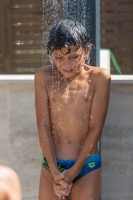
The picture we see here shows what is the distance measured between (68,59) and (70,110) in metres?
0.34

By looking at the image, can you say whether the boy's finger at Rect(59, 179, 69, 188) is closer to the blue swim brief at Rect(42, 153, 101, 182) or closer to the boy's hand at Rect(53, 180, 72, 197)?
the boy's hand at Rect(53, 180, 72, 197)

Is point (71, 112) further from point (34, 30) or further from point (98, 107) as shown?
point (34, 30)

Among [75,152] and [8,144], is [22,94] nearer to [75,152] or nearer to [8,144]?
[8,144]

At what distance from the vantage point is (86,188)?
11.4 ft

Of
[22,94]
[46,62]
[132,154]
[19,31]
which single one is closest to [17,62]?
[19,31]

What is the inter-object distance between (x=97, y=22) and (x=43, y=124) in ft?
2.95

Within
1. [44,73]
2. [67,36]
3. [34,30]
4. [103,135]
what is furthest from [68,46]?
[34,30]

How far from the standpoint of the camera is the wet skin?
3.52m

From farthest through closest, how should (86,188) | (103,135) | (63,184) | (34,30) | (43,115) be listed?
(34,30) → (103,135) → (43,115) → (86,188) → (63,184)

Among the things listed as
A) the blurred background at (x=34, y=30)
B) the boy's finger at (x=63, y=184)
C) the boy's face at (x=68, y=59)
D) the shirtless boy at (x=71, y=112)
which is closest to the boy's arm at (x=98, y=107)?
the shirtless boy at (x=71, y=112)

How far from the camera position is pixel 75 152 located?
3.54 m

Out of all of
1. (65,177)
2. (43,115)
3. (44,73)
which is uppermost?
(44,73)

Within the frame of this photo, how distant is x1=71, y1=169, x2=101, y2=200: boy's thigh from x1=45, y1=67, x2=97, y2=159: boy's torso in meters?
0.16

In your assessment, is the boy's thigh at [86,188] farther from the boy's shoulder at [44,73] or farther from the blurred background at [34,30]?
the blurred background at [34,30]
